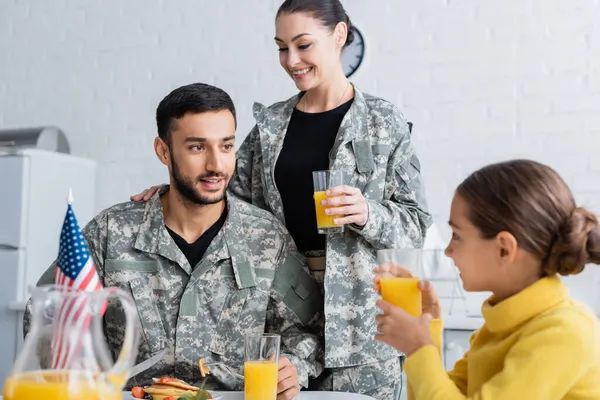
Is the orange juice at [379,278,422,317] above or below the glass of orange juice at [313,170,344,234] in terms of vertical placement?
below

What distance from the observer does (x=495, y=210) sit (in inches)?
50.8

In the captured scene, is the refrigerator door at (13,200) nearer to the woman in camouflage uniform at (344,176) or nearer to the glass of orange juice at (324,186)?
the woman in camouflage uniform at (344,176)

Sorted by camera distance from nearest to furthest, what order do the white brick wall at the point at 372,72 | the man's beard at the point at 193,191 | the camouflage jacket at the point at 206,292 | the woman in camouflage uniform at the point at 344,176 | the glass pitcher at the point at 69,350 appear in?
the glass pitcher at the point at 69,350, the camouflage jacket at the point at 206,292, the man's beard at the point at 193,191, the woman in camouflage uniform at the point at 344,176, the white brick wall at the point at 372,72

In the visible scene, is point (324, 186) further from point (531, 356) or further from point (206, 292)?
point (531, 356)

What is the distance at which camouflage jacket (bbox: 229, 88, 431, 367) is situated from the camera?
80.3 inches

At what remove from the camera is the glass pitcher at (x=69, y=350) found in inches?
36.5

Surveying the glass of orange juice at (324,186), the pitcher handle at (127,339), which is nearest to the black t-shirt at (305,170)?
the glass of orange juice at (324,186)

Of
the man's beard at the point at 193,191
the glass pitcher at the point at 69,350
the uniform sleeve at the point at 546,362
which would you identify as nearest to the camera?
the glass pitcher at the point at 69,350

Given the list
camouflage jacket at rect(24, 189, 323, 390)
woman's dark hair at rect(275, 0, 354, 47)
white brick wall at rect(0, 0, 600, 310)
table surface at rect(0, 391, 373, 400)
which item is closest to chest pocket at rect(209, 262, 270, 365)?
camouflage jacket at rect(24, 189, 323, 390)

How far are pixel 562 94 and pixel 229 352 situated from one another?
2440 mm

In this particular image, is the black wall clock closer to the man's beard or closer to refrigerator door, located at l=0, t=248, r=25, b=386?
refrigerator door, located at l=0, t=248, r=25, b=386

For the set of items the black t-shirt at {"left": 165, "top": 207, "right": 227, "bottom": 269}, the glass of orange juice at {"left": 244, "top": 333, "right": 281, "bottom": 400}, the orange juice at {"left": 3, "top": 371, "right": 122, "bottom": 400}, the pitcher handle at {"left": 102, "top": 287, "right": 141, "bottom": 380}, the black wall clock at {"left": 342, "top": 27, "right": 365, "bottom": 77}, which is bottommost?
the glass of orange juice at {"left": 244, "top": 333, "right": 281, "bottom": 400}

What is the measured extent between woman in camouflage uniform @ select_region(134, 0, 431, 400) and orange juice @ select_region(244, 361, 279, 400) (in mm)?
514

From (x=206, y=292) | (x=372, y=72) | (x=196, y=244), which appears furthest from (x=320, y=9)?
(x=372, y=72)
